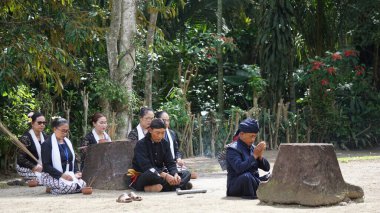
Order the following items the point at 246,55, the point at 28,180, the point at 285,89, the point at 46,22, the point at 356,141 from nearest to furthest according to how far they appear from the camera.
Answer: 1. the point at 28,180
2. the point at 46,22
3. the point at 356,141
4. the point at 285,89
5. the point at 246,55

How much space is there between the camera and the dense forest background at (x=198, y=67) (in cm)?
1358

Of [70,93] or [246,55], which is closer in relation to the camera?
[70,93]

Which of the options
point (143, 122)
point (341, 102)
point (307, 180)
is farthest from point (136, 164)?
point (341, 102)

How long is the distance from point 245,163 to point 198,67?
10455 mm

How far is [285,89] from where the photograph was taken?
1981cm

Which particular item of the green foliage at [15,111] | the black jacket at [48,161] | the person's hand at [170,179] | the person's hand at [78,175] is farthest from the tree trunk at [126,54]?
the person's hand at [170,179]

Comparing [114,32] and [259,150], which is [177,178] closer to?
[259,150]

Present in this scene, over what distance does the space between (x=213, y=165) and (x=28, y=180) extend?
156 inches

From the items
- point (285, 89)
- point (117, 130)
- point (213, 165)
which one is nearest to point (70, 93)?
point (117, 130)

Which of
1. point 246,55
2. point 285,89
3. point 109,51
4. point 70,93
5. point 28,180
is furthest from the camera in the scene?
point 246,55

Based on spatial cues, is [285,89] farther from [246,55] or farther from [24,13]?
[24,13]

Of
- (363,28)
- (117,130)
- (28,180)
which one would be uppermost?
(363,28)

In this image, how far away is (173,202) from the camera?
857 cm

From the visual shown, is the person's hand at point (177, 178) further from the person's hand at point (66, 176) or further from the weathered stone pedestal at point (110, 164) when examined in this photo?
the person's hand at point (66, 176)
